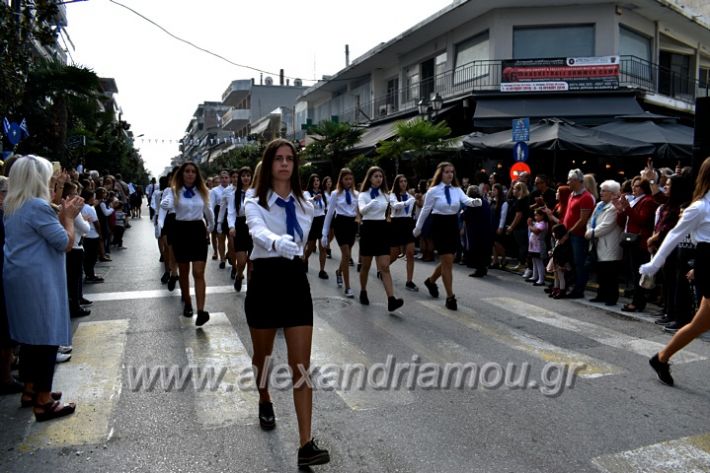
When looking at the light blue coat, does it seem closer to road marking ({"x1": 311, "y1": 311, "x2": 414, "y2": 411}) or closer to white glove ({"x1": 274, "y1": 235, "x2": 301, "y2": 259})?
white glove ({"x1": 274, "y1": 235, "x2": 301, "y2": 259})

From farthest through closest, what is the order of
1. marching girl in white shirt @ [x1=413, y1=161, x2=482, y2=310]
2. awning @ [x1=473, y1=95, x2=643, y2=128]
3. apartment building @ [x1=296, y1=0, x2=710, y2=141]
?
apartment building @ [x1=296, y1=0, x2=710, y2=141] → awning @ [x1=473, y1=95, x2=643, y2=128] → marching girl in white shirt @ [x1=413, y1=161, x2=482, y2=310]

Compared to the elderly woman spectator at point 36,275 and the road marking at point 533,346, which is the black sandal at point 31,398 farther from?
the road marking at point 533,346

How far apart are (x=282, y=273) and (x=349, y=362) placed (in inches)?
83.6

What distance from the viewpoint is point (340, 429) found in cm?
418

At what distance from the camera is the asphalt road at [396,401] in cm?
375

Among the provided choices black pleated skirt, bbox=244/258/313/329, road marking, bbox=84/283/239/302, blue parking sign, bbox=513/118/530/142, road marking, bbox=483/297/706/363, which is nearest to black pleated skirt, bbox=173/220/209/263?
road marking, bbox=84/283/239/302

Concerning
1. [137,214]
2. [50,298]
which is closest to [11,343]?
[50,298]

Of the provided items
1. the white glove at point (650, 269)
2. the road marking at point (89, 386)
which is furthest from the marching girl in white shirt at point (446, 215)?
the road marking at point (89, 386)

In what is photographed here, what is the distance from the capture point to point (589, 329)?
7266mm

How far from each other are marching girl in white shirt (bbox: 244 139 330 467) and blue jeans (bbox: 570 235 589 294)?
258 inches

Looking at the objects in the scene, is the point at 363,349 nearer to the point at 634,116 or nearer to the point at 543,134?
the point at 543,134

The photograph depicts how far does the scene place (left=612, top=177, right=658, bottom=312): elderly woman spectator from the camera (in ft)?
27.8

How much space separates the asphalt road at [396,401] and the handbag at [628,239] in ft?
4.80

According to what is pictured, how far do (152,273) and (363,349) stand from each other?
22.6 feet
